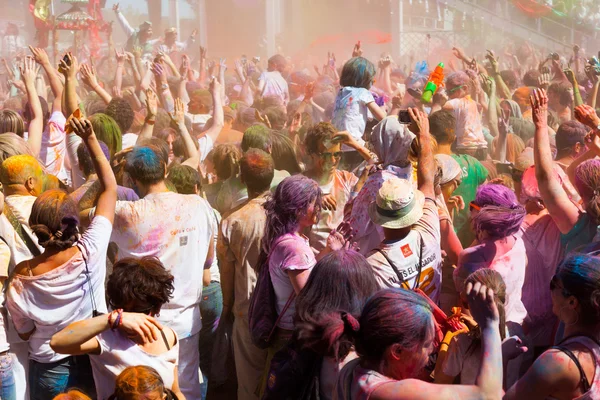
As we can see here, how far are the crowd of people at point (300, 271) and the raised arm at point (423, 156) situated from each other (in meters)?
0.01

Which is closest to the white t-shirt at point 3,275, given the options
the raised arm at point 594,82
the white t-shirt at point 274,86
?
the raised arm at point 594,82

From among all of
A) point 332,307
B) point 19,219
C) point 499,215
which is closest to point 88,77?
point 19,219

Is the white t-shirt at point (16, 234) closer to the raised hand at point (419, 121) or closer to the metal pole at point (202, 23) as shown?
the raised hand at point (419, 121)

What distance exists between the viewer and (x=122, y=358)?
2891 mm

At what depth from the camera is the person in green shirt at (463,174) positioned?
5.11 meters

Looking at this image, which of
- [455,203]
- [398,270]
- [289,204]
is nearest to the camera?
[398,270]

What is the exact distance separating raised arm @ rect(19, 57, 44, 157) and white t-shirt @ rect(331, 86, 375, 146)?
7.76ft

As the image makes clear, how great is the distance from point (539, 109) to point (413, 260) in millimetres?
1334

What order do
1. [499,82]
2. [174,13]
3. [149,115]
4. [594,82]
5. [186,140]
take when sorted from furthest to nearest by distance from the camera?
[174,13]
[499,82]
[594,82]
[149,115]
[186,140]

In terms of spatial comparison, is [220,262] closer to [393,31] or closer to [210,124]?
[210,124]

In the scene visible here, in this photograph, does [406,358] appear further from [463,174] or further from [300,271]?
[463,174]

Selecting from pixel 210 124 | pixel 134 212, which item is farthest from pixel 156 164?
pixel 210 124

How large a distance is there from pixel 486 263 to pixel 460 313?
1.78 feet

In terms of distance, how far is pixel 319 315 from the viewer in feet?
9.05
